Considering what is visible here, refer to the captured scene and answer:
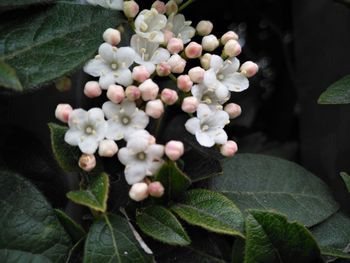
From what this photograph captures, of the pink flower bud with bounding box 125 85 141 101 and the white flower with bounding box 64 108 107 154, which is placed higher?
the pink flower bud with bounding box 125 85 141 101

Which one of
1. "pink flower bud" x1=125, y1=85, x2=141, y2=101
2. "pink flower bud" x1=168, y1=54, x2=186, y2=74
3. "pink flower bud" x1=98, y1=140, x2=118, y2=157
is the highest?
"pink flower bud" x1=168, y1=54, x2=186, y2=74

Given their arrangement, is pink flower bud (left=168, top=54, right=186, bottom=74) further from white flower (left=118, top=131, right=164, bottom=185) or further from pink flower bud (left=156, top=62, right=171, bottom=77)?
white flower (left=118, top=131, right=164, bottom=185)

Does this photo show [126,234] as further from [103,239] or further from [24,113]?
[24,113]

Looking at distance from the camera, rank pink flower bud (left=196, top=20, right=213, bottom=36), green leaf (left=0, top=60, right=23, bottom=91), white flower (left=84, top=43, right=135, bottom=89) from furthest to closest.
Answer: pink flower bud (left=196, top=20, right=213, bottom=36) < white flower (left=84, top=43, right=135, bottom=89) < green leaf (left=0, top=60, right=23, bottom=91)

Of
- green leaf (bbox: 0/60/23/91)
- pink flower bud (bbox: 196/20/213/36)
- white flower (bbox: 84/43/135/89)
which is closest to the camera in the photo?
green leaf (bbox: 0/60/23/91)

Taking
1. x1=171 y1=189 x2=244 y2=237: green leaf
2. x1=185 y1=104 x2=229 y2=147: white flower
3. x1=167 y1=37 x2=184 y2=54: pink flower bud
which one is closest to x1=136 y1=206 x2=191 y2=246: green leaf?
x1=171 y1=189 x2=244 y2=237: green leaf

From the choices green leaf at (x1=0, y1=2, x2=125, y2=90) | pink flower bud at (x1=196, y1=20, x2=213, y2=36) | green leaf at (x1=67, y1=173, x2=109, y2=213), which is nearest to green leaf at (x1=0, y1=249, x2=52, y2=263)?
green leaf at (x1=67, y1=173, x2=109, y2=213)

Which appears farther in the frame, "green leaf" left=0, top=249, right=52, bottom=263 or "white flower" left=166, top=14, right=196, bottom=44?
"white flower" left=166, top=14, right=196, bottom=44

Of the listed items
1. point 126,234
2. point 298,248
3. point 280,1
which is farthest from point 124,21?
point 280,1
